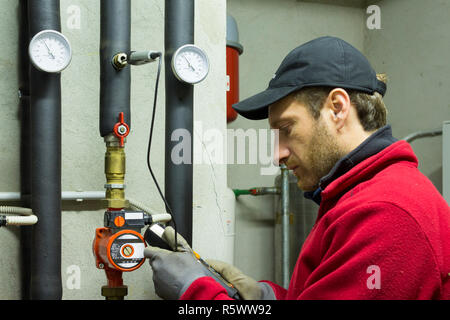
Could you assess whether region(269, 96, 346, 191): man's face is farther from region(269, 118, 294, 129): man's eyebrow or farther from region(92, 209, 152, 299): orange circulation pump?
region(92, 209, 152, 299): orange circulation pump

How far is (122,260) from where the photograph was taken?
1139 millimetres

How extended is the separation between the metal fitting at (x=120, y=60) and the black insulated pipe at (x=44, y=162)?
17 cm

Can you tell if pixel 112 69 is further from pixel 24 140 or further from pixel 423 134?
pixel 423 134

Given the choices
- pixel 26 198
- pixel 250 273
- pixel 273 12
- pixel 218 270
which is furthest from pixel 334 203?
pixel 273 12

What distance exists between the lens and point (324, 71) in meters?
0.86

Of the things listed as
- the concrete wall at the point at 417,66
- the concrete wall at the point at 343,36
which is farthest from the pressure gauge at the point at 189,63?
the concrete wall at the point at 417,66

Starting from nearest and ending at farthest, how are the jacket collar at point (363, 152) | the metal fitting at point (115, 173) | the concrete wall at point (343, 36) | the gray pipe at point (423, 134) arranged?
1. the jacket collar at point (363, 152)
2. the metal fitting at point (115, 173)
3. the gray pipe at point (423, 134)
4. the concrete wall at point (343, 36)

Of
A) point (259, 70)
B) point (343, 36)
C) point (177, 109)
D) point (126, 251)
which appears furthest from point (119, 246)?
point (343, 36)

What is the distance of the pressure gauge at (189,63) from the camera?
128cm

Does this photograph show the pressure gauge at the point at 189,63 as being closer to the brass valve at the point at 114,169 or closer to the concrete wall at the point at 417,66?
the brass valve at the point at 114,169

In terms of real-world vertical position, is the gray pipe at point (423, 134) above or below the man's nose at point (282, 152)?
above

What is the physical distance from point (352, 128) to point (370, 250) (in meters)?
0.29

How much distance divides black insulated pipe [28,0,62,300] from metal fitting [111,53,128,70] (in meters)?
0.17
